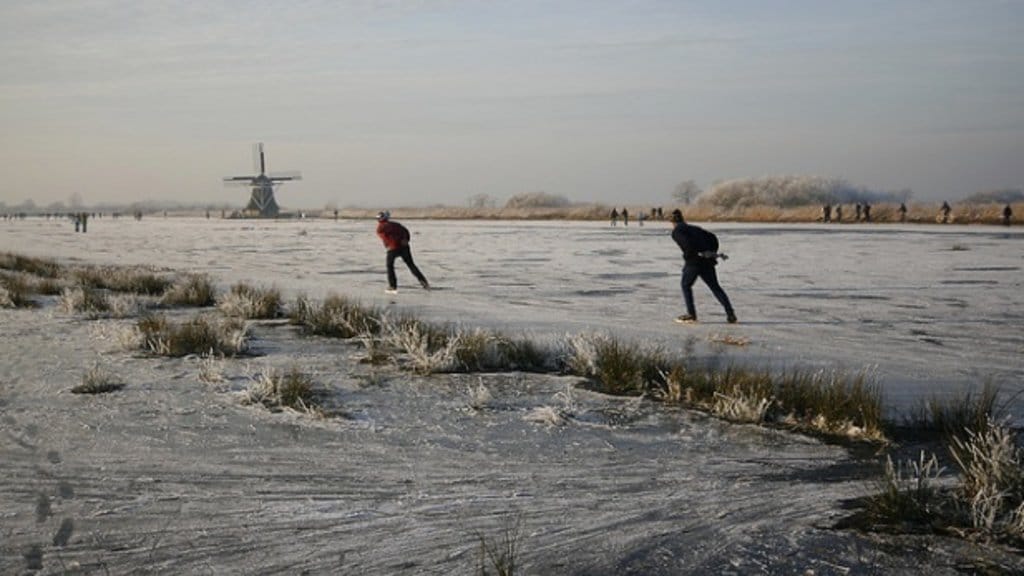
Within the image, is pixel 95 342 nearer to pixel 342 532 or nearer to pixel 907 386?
pixel 342 532

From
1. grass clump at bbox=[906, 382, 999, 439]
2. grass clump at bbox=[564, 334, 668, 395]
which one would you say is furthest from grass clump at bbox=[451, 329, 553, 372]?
grass clump at bbox=[906, 382, 999, 439]

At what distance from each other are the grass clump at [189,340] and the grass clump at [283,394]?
2.28 metres

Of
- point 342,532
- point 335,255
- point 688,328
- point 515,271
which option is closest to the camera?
point 342,532

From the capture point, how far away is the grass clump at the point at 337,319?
447 inches

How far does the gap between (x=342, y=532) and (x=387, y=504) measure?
0.48m

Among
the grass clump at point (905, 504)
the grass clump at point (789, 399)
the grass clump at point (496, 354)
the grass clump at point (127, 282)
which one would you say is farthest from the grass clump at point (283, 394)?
the grass clump at point (127, 282)

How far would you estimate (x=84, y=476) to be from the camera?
5383 mm

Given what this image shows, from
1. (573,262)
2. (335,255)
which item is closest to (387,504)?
(573,262)

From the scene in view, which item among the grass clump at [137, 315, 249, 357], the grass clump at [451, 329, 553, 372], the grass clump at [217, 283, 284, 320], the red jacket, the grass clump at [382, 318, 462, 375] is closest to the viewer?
the grass clump at [382, 318, 462, 375]

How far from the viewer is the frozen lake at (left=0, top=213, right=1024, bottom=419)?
9516 millimetres

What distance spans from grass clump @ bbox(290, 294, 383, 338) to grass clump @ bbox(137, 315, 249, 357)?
1.35 metres

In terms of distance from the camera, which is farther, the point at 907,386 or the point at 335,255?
the point at 335,255

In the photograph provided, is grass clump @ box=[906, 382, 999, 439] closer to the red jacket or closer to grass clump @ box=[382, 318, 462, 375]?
grass clump @ box=[382, 318, 462, 375]

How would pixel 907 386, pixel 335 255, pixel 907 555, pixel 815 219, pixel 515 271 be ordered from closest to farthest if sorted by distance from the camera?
pixel 907 555
pixel 907 386
pixel 515 271
pixel 335 255
pixel 815 219
